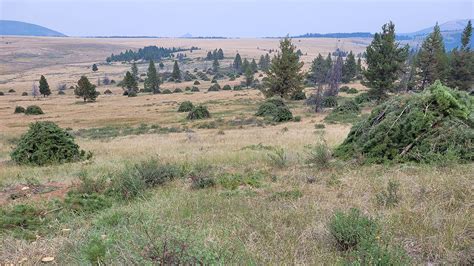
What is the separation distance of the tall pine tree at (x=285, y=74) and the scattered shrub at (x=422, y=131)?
Result: 3194cm

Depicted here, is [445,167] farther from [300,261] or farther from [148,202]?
[148,202]

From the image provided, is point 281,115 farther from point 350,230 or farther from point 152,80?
point 152,80

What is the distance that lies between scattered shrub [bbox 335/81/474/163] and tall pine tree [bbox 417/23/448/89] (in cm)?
3851

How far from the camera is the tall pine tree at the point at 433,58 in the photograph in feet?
141

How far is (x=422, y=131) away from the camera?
836 cm

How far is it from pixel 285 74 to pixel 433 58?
716 inches

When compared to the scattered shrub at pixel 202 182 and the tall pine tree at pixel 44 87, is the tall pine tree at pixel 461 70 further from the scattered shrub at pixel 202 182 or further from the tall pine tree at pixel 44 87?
the tall pine tree at pixel 44 87

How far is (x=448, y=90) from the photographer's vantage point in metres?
9.16

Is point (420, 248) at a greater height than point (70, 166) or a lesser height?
greater

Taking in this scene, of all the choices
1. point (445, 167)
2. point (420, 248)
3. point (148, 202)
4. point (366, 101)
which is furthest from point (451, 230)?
point (366, 101)

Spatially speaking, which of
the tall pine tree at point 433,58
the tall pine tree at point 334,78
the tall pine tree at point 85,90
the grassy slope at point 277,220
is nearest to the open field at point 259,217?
the grassy slope at point 277,220

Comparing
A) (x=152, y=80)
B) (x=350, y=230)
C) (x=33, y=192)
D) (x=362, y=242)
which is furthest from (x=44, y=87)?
(x=362, y=242)

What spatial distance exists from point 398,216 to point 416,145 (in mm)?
4391

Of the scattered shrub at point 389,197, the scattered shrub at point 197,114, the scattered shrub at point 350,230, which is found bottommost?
the scattered shrub at point 197,114
